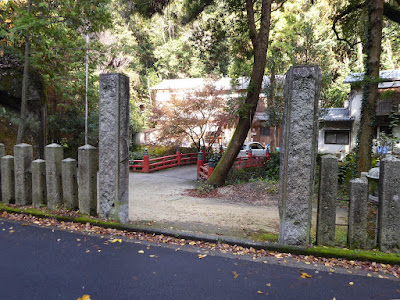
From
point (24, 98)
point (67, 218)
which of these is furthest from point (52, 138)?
point (67, 218)

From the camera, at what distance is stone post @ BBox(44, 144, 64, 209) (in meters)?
5.05

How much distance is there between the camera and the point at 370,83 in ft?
27.8

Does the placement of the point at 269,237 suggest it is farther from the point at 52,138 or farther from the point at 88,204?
the point at 52,138

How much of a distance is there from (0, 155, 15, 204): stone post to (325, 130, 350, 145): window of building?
19684 millimetres

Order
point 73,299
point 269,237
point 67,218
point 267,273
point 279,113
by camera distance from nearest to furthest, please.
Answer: point 73,299 → point 267,273 → point 269,237 → point 67,218 → point 279,113

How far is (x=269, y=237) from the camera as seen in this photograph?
4.30m

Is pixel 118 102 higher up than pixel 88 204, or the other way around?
pixel 118 102

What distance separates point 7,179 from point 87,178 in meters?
2.20

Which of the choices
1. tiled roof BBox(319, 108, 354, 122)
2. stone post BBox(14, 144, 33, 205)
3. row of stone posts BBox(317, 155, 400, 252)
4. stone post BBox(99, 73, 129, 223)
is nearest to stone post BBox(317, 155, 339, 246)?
row of stone posts BBox(317, 155, 400, 252)

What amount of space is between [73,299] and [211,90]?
15.6m

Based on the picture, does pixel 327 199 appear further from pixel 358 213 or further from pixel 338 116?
pixel 338 116

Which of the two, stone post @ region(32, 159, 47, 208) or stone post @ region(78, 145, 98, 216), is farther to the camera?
stone post @ region(32, 159, 47, 208)

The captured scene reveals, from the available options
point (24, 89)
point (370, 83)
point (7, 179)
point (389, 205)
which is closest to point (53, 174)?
point (7, 179)

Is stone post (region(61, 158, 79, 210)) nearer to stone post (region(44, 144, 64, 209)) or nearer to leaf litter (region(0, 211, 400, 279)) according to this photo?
stone post (region(44, 144, 64, 209))
